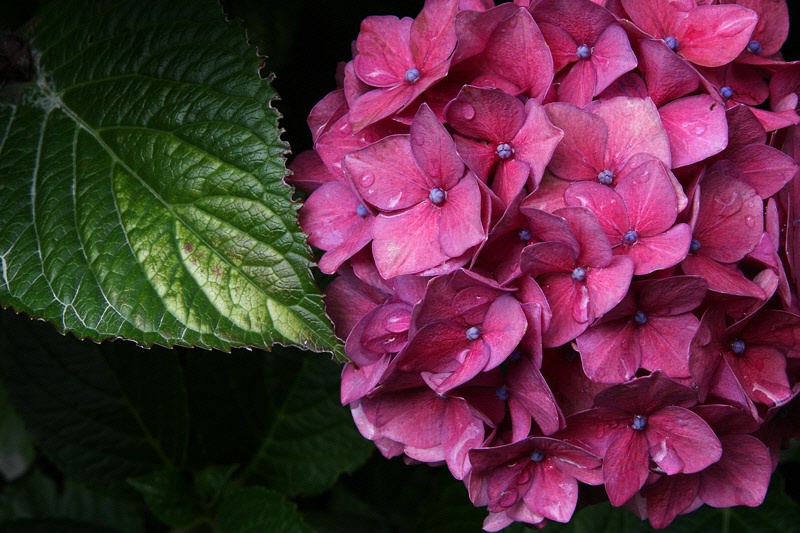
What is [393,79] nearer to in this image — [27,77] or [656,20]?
[656,20]

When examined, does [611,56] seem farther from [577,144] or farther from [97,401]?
[97,401]

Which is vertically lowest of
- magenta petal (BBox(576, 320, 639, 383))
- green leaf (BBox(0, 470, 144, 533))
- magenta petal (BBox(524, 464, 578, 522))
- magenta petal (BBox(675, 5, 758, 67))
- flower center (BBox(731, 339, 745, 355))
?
green leaf (BBox(0, 470, 144, 533))

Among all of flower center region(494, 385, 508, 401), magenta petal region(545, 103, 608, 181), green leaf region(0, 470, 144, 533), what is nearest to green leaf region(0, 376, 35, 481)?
green leaf region(0, 470, 144, 533)

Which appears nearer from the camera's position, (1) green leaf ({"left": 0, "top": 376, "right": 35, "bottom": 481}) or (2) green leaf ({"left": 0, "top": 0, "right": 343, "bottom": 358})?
(2) green leaf ({"left": 0, "top": 0, "right": 343, "bottom": 358})

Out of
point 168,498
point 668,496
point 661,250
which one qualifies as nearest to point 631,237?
point 661,250

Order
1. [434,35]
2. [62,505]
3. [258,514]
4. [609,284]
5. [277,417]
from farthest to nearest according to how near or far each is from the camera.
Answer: [62,505] < [277,417] < [258,514] < [434,35] < [609,284]

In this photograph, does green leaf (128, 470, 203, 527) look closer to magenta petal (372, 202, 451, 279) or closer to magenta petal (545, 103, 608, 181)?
magenta petal (372, 202, 451, 279)
